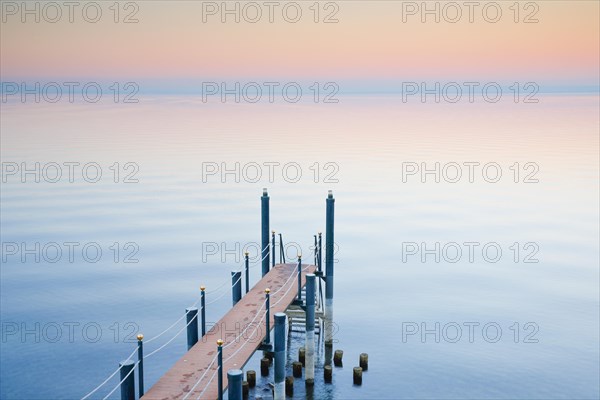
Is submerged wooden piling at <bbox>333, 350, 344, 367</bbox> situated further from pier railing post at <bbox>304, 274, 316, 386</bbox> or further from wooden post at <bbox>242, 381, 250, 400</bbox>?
wooden post at <bbox>242, 381, 250, 400</bbox>

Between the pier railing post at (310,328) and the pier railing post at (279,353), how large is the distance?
3.36m

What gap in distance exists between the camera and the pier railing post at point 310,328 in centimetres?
2234

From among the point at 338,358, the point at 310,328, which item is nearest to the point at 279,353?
the point at 310,328

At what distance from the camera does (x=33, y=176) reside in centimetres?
6569

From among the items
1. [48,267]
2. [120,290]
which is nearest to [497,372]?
[120,290]

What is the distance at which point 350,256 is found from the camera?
43.5m

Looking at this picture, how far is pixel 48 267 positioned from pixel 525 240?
31494 mm

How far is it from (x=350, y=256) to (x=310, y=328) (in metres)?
20.8

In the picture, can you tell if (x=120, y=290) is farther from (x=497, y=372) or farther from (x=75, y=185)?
(x=75, y=185)

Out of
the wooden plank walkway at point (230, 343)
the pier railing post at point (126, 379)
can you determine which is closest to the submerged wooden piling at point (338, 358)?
the wooden plank walkway at point (230, 343)

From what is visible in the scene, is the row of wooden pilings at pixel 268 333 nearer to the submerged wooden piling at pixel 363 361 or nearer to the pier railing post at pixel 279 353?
the pier railing post at pixel 279 353

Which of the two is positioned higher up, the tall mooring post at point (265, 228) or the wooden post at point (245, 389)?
the tall mooring post at point (265, 228)

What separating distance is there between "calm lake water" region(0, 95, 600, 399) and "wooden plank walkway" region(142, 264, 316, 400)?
3.76 m

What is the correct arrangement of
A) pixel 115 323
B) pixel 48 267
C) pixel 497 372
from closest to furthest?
pixel 497 372
pixel 115 323
pixel 48 267
